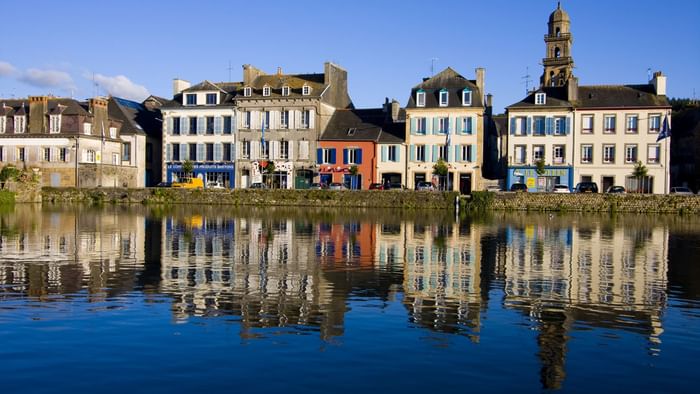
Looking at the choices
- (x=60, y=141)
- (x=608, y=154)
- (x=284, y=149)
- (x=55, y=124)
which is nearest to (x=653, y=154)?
(x=608, y=154)

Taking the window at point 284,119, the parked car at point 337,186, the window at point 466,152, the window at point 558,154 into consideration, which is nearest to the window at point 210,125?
the window at point 284,119

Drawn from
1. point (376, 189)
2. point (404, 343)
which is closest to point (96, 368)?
point (404, 343)

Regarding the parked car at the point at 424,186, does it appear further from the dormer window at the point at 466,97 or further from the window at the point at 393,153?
the dormer window at the point at 466,97

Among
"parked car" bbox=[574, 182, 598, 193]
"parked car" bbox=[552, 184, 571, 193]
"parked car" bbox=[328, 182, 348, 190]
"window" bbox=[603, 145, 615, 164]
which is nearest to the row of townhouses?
"window" bbox=[603, 145, 615, 164]

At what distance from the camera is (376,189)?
5628cm

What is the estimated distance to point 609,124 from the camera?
189 ft

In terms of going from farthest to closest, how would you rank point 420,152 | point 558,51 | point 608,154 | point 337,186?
point 558,51, point 420,152, point 337,186, point 608,154

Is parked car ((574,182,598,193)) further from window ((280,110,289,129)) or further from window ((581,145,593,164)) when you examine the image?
window ((280,110,289,129))

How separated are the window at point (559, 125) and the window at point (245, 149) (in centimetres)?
2715

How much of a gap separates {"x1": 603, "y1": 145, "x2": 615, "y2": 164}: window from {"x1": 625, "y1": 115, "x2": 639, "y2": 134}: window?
1.82m

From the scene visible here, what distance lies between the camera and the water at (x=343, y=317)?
30.6 feet

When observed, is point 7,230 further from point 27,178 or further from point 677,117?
point 677,117

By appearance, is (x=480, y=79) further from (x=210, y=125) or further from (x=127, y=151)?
(x=127, y=151)

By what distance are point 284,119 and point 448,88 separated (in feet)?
48.7
